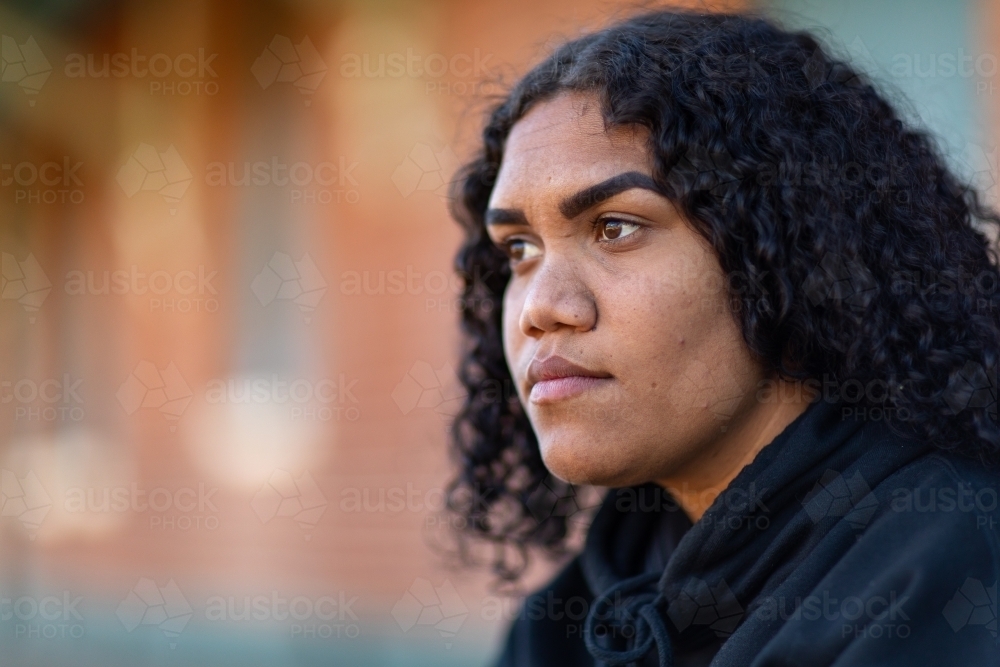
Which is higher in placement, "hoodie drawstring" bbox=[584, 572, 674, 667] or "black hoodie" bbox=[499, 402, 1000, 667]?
"black hoodie" bbox=[499, 402, 1000, 667]

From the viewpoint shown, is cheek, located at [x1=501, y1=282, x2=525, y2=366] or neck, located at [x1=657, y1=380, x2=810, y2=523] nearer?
neck, located at [x1=657, y1=380, x2=810, y2=523]

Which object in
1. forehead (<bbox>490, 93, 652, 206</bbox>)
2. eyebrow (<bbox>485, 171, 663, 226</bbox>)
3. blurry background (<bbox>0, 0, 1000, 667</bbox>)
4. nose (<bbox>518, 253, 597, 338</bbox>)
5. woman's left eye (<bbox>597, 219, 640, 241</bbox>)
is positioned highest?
forehead (<bbox>490, 93, 652, 206</bbox>)

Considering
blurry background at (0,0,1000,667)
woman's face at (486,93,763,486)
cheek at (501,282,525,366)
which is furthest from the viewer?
blurry background at (0,0,1000,667)

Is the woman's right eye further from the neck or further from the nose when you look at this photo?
the neck

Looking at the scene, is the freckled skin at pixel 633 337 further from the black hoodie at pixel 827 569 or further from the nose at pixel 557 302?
the black hoodie at pixel 827 569

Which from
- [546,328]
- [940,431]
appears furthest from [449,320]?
[940,431]

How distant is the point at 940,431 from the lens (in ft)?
6.11

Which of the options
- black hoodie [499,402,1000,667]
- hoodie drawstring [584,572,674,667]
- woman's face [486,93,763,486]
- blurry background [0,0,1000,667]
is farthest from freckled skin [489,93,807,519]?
blurry background [0,0,1000,667]

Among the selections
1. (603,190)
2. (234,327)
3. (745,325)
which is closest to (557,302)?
(603,190)

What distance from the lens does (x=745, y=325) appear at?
6.54ft

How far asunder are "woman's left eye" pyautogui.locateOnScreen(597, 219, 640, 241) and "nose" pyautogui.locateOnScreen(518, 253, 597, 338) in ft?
0.32

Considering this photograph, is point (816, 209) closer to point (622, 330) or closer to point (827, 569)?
point (622, 330)

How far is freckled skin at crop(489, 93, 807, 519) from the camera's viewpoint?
1.96 metres

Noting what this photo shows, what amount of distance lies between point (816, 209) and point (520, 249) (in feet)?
2.33
